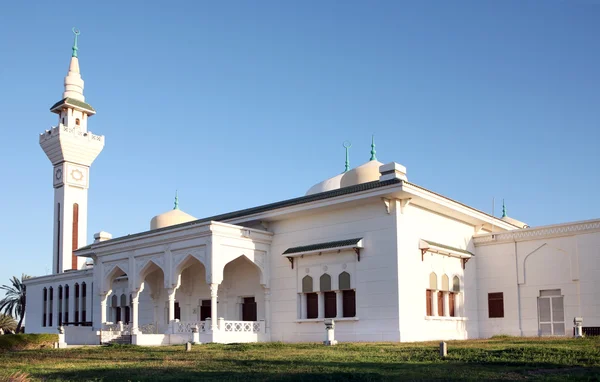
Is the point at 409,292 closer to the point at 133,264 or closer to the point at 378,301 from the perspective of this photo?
the point at 378,301

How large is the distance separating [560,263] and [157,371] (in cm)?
1533

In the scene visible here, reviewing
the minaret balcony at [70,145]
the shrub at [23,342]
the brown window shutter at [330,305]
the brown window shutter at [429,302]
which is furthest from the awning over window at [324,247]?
→ the minaret balcony at [70,145]

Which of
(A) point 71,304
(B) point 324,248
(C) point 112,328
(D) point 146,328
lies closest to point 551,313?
(B) point 324,248

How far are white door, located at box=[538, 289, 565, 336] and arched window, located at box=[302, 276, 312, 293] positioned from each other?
25.8 feet

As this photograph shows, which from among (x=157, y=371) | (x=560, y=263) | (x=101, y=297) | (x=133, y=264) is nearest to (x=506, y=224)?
(x=560, y=263)

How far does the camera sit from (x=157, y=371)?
11.5m

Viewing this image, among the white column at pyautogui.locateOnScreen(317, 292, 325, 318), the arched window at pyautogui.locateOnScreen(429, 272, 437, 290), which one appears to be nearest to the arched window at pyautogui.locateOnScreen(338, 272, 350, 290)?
the white column at pyautogui.locateOnScreen(317, 292, 325, 318)

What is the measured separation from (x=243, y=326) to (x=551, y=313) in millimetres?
10518

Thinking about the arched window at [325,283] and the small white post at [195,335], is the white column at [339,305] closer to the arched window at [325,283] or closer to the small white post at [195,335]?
the arched window at [325,283]

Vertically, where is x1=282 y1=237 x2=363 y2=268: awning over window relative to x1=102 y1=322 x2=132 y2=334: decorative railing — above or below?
above

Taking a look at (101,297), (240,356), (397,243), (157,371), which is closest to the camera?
(157,371)

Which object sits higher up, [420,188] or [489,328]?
[420,188]

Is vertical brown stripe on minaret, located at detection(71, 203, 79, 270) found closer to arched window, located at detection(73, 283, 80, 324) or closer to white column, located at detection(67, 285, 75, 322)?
white column, located at detection(67, 285, 75, 322)

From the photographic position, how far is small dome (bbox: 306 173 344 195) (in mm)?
30656
